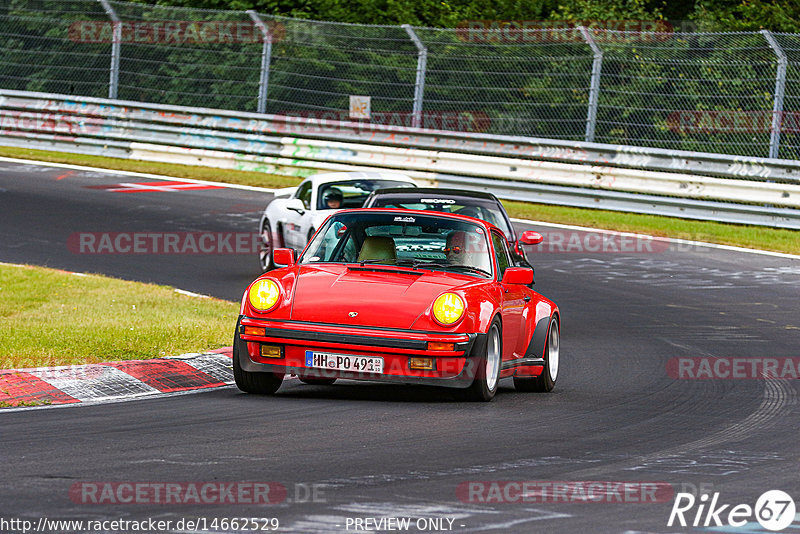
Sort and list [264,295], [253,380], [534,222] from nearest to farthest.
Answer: [264,295] < [253,380] < [534,222]

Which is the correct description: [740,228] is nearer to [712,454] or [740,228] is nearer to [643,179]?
[643,179]

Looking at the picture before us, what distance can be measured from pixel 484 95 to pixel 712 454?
17131 millimetres

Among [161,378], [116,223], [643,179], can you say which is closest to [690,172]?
[643,179]

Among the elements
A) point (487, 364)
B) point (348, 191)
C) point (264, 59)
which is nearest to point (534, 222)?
point (348, 191)

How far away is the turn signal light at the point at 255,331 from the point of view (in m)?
9.13

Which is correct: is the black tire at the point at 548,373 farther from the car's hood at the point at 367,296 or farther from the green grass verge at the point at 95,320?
the green grass verge at the point at 95,320

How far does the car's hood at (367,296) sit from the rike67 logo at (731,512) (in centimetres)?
310

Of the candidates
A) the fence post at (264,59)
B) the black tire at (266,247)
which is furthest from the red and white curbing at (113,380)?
the fence post at (264,59)

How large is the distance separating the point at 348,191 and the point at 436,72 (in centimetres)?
790

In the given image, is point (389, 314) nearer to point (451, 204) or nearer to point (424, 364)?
point (424, 364)

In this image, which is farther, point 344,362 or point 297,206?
point 297,206

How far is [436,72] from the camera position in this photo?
24578 millimetres

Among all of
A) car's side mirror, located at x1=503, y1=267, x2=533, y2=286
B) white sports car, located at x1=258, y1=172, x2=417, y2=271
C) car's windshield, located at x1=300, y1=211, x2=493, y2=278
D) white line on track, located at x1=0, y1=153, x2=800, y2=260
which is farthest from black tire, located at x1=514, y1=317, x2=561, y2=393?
white line on track, located at x1=0, y1=153, x2=800, y2=260

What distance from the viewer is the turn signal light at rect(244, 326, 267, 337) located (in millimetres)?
9133
